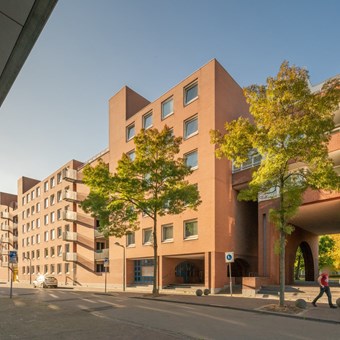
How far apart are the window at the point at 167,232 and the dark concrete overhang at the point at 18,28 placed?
25.0 m

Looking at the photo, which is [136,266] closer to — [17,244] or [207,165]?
[207,165]

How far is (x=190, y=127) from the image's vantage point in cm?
2856

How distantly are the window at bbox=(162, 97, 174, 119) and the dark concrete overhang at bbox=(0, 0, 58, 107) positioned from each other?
26.4 metres

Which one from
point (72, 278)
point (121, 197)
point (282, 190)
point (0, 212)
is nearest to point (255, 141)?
point (282, 190)

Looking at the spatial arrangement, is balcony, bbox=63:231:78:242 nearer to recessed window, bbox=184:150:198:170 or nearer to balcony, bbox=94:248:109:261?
balcony, bbox=94:248:109:261

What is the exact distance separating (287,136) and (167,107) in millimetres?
18193

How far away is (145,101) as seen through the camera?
3841cm

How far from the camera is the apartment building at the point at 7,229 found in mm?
70188

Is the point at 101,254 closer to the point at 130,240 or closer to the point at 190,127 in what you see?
the point at 130,240

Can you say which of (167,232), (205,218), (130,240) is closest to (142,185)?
(205,218)

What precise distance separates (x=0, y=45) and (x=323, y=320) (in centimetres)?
1191

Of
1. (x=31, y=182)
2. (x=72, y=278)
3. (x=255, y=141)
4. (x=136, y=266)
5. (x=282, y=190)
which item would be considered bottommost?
(x=72, y=278)

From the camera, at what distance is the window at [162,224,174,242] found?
2829 centimetres

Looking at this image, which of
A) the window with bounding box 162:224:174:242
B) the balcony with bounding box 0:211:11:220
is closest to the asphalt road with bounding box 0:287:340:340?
the window with bounding box 162:224:174:242
